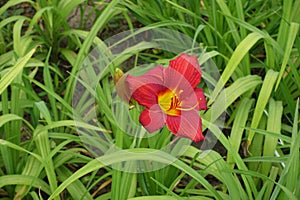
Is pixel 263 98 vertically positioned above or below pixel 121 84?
below

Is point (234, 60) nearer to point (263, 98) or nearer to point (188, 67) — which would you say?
point (263, 98)

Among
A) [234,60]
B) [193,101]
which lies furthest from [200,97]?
[234,60]

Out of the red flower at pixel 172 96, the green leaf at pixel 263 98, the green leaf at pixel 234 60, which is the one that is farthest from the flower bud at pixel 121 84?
the green leaf at pixel 263 98

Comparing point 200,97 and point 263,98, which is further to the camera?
point 263,98

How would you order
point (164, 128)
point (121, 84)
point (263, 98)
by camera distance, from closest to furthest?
point (121, 84)
point (164, 128)
point (263, 98)

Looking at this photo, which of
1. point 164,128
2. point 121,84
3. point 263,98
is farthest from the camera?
point 263,98

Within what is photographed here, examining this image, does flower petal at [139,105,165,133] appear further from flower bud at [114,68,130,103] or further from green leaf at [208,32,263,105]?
green leaf at [208,32,263,105]

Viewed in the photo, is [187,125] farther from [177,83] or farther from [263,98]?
[263,98]

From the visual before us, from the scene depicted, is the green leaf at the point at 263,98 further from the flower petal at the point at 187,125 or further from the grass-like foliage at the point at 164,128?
the flower petal at the point at 187,125
